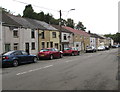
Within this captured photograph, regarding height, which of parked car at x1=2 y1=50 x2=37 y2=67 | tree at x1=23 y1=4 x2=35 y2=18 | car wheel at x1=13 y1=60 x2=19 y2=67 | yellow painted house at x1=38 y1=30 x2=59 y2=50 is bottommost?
car wheel at x1=13 y1=60 x2=19 y2=67

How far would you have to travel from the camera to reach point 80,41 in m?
52.4

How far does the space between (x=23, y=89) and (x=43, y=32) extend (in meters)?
25.6

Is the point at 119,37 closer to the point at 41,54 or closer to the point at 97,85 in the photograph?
the point at 41,54

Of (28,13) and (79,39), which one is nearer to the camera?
(79,39)

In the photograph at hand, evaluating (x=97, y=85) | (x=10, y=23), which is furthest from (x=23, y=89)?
(x=10, y=23)

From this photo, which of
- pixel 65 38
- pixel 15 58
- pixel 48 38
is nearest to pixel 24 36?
pixel 48 38

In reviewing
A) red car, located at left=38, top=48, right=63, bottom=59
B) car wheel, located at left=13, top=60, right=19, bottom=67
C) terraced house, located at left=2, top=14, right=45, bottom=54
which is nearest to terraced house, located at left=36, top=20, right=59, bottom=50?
terraced house, located at left=2, top=14, right=45, bottom=54

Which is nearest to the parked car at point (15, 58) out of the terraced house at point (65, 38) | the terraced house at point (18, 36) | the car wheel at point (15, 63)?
the car wheel at point (15, 63)

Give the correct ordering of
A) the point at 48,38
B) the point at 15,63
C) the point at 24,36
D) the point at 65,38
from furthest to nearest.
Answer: the point at 65,38, the point at 48,38, the point at 24,36, the point at 15,63

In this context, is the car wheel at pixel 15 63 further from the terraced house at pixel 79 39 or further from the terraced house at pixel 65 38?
the terraced house at pixel 79 39

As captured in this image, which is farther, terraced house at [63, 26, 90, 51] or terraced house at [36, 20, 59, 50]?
terraced house at [63, 26, 90, 51]

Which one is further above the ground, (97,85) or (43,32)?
(43,32)

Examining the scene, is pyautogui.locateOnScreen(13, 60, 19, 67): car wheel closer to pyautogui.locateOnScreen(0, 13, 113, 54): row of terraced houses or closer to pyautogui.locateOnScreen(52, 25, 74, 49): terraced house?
pyautogui.locateOnScreen(0, 13, 113, 54): row of terraced houses

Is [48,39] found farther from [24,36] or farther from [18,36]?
[18,36]
